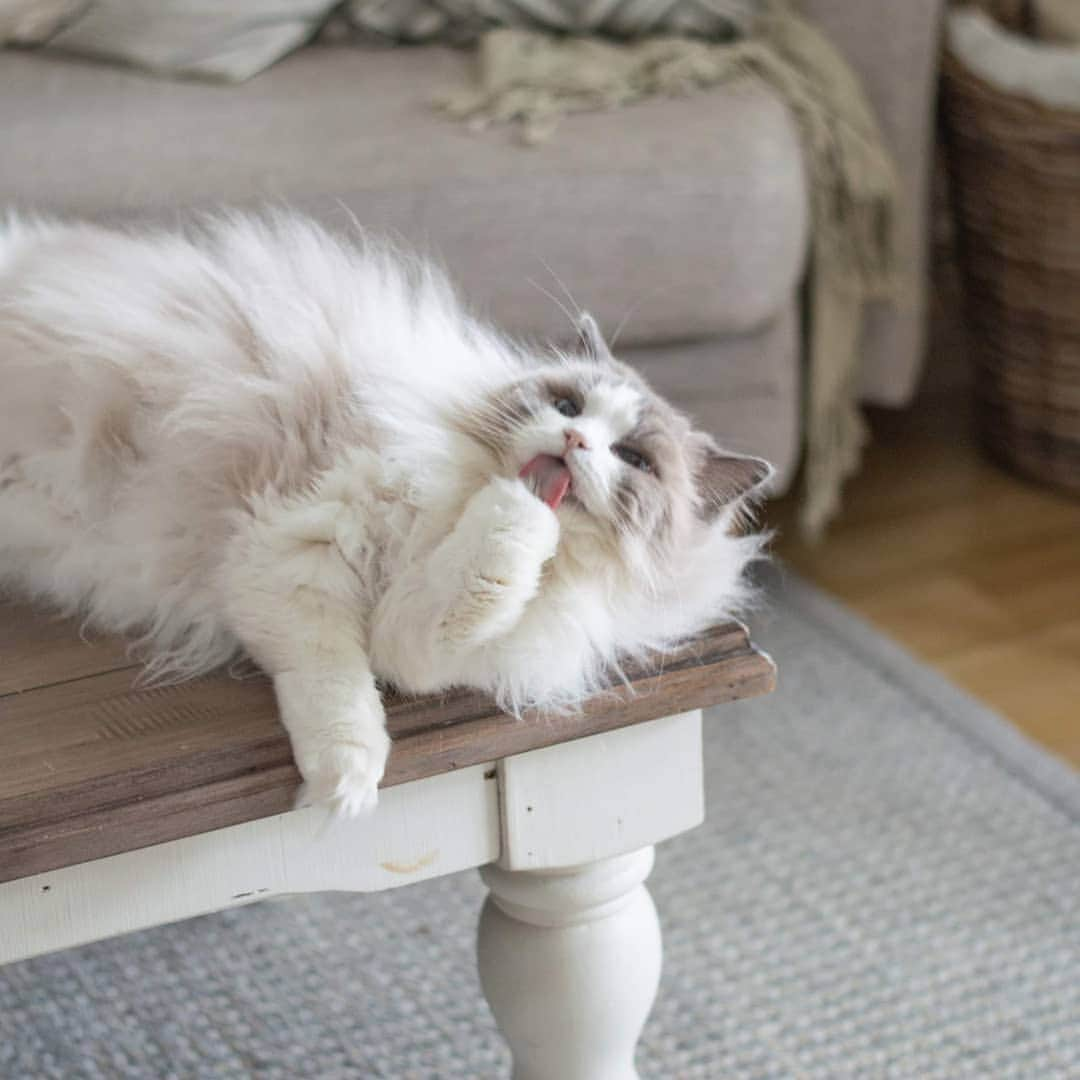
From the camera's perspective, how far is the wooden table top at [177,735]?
679 millimetres

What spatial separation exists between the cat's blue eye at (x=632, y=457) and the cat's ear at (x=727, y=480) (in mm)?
47

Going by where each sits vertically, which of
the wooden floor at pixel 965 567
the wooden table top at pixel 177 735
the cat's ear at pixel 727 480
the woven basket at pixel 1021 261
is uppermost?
the cat's ear at pixel 727 480

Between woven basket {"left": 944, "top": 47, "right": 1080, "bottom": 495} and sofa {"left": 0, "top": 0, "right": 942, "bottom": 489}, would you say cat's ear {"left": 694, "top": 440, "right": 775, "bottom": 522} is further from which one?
woven basket {"left": 944, "top": 47, "right": 1080, "bottom": 495}

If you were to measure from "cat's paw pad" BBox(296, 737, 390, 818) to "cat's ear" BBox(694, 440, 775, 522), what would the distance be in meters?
0.25

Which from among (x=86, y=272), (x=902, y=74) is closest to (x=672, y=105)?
(x=902, y=74)

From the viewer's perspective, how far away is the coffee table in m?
0.69

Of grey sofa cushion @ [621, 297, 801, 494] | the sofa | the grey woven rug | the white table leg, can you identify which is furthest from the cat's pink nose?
grey sofa cushion @ [621, 297, 801, 494]

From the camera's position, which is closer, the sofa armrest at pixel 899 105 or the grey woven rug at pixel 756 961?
the grey woven rug at pixel 756 961

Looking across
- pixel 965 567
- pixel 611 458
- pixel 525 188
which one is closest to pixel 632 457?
pixel 611 458

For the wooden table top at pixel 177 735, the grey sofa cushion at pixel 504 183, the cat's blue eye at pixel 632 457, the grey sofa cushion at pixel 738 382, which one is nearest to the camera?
the wooden table top at pixel 177 735

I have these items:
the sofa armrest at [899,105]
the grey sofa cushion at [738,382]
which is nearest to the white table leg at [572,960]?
the grey sofa cushion at [738,382]

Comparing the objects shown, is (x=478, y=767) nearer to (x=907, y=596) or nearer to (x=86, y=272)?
(x=86, y=272)

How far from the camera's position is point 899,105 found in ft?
6.25

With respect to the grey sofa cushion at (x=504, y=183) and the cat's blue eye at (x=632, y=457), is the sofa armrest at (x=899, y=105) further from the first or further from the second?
the cat's blue eye at (x=632, y=457)
